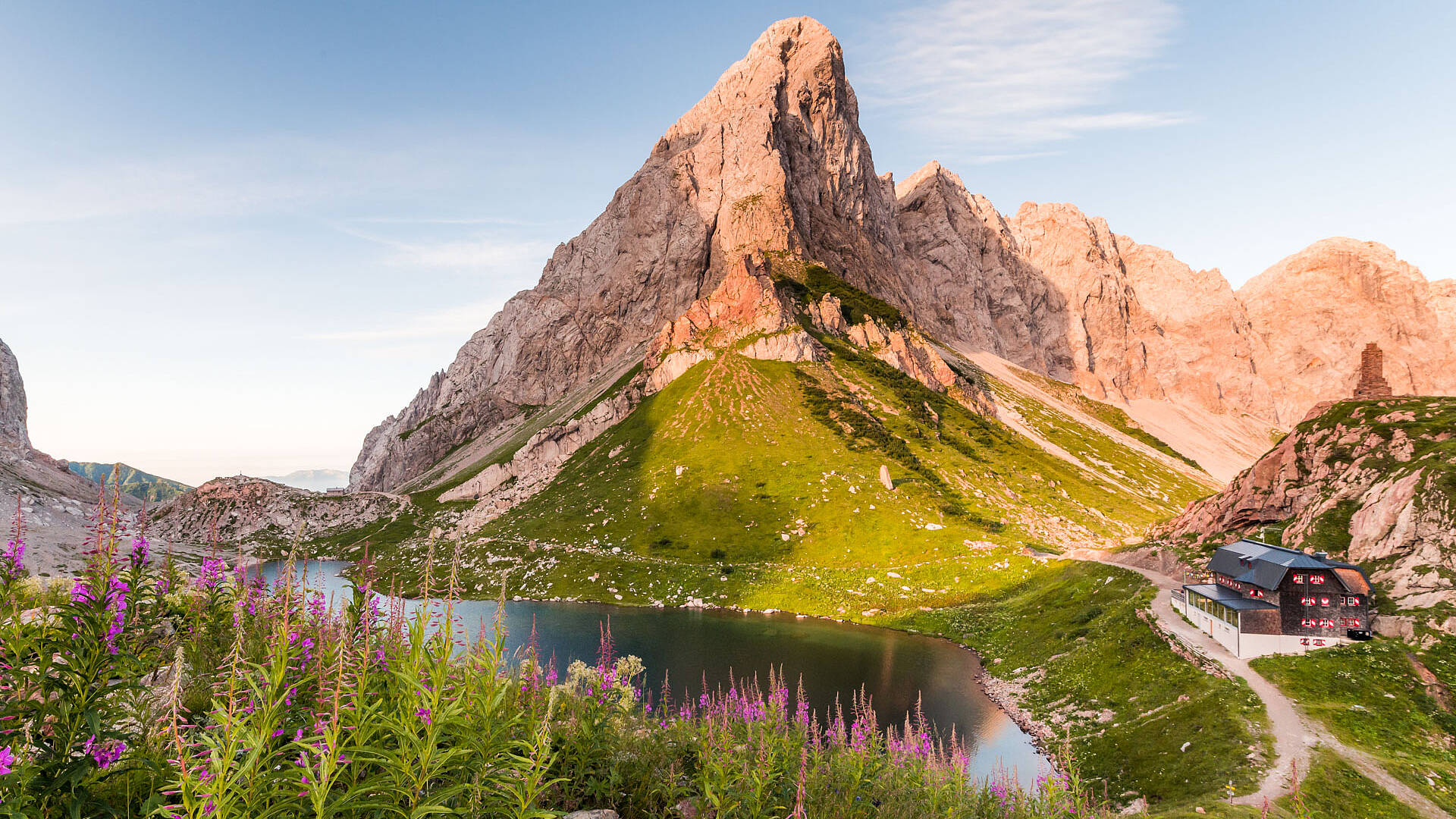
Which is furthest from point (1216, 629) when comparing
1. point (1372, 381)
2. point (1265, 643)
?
point (1372, 381)

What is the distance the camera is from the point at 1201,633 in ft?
157

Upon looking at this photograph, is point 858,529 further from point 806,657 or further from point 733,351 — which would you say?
point 733,351

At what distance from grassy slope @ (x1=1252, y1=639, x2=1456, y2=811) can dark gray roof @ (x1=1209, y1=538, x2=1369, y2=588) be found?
5.02m

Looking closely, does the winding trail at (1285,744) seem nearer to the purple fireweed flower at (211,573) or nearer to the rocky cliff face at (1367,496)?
the rocky cliff face at (1367,496)

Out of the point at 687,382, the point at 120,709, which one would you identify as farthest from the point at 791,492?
the point at 120,709

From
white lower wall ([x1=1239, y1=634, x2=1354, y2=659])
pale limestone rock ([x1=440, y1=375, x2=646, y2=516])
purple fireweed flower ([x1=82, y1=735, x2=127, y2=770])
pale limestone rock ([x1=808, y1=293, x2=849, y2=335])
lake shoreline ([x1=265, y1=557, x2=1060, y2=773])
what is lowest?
lake shoreline ([x1=265, y1=557, x2=1060, y2=773])

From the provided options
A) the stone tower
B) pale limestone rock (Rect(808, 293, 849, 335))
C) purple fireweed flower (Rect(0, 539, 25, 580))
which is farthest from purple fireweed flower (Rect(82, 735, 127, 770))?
pale limestone rock (Rect(808, 293, 849, 335))

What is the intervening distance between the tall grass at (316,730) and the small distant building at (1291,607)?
42360 mm

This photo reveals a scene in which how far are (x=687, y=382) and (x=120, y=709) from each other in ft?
491

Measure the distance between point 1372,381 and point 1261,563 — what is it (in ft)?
→ 126

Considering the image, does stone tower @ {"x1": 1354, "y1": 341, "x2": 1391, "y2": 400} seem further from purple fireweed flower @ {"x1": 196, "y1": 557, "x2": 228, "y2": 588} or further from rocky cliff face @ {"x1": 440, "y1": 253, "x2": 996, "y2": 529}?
rocky cliff face @ {"x1": 440, "y1": 253, "x2": 996, "y2": 529}

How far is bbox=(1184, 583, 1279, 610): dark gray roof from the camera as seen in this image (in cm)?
4319

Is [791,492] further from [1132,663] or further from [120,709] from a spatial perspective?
[120,709]

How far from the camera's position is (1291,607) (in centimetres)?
4222
